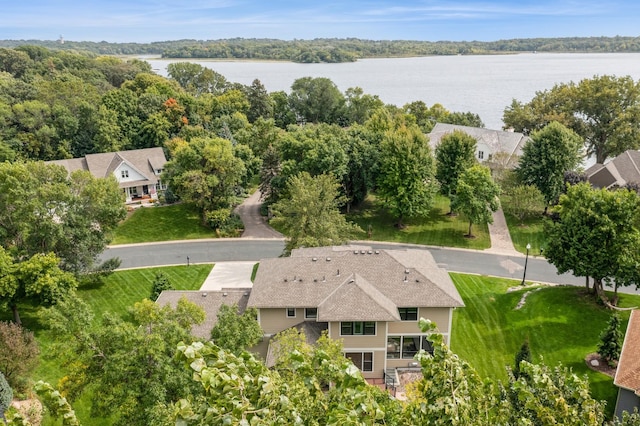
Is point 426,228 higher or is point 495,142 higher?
point 495,142

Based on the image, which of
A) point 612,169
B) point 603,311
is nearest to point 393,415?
point 603,311

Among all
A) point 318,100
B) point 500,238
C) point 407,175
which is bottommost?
point 500,238

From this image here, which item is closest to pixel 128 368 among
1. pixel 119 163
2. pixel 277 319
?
pixel 277 319

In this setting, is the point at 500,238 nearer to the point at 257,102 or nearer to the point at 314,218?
the point at 314,218

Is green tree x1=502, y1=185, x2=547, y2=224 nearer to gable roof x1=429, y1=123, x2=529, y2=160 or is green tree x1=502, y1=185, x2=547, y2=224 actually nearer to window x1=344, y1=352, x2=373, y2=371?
gable roof x1=429, y1=123, x2=529, y2=160

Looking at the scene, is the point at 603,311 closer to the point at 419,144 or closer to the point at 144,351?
the point at 419,144

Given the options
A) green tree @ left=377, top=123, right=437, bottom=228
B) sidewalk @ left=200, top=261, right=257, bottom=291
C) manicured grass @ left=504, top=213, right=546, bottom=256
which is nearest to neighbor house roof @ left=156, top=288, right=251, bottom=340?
sidewalk @ left=200, top=261, right=257, bottom=291

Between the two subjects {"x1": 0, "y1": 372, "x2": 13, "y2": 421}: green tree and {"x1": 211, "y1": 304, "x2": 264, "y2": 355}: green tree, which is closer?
{"x1": 211, "y1": 304, "x2": 264, "y2": 355}: green tree

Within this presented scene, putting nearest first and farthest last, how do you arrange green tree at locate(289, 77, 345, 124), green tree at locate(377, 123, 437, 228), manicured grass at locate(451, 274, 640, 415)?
manicured grass at locate(451, 274, 640, 415), green tree at locate(377, 123, 437, 228), green tree at locate(289, 77, 345, 124)
